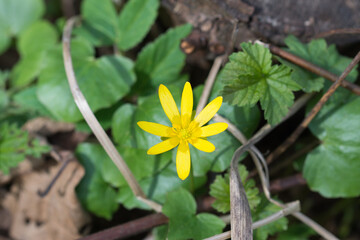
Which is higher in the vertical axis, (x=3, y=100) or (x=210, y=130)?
(x=210, y=130)

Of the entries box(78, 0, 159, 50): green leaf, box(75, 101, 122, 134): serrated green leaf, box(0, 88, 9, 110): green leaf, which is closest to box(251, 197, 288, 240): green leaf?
box(75, 101, 122, 134): serrated green leaf

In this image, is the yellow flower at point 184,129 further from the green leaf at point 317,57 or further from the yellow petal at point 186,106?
the green leaf at point 317,57

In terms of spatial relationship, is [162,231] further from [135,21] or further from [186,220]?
[135,21]

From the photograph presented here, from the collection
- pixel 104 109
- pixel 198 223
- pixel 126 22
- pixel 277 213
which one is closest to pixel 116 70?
pixel 104 109

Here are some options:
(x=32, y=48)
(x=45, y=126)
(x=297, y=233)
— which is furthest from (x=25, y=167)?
(x=297, y=233)

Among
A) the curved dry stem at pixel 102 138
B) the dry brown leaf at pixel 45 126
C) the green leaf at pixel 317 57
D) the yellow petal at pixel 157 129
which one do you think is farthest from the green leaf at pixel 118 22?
the yellow petal at pixel 157 129

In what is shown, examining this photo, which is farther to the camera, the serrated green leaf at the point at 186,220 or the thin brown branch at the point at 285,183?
the thin brown branch at the point at 285,183
